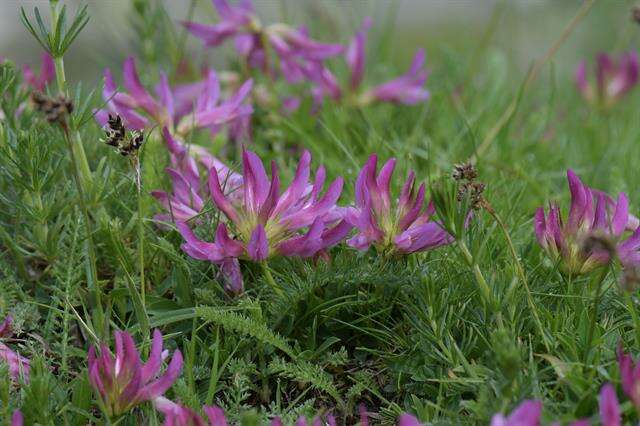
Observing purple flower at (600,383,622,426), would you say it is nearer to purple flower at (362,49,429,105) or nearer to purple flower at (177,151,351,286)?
purple flower at (177,151,351,286)

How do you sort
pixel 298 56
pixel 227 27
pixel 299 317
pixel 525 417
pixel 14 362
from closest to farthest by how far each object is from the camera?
pixel 525 417 → pixel 14 362 → pixel 299 317 → pixel 227 27 → pixel 298 56

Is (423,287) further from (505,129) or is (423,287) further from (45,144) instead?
(505,129)

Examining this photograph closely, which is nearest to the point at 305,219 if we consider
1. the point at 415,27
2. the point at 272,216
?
the point at 272,216

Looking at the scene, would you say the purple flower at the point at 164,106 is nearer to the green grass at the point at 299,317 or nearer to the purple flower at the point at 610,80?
the green grass at the point at 299,317

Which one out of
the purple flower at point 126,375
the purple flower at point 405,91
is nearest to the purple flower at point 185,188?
the purple flower at point 126,375

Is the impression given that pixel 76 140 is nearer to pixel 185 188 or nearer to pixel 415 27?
pixel 185 188

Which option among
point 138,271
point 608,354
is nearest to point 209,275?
point 138,271
